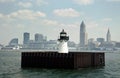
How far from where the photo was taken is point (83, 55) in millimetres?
61406

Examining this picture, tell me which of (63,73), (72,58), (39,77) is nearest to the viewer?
(39,77)

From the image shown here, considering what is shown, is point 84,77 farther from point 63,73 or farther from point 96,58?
point 96,58

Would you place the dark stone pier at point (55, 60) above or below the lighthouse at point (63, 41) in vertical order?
below

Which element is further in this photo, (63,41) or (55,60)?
(63,41)

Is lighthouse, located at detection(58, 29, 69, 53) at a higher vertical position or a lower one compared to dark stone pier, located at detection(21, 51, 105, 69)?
higher

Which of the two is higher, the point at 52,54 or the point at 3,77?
the point at 52,54

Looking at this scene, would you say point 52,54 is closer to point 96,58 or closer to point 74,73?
point 74,73

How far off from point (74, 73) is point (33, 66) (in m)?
11.9

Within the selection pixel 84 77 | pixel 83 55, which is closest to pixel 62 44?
pixel 83 55

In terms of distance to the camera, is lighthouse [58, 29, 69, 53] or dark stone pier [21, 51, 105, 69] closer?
dark stone pier [21, 51, 105, 69]

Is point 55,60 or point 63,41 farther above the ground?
point 63,41

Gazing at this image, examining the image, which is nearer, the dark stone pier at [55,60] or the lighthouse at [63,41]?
the dark stone pier at [55,60]

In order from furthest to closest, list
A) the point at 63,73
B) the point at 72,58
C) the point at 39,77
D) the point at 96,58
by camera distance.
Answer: the point at 96,58 < the point at 72,58 < the point at 63,73 < the point at 39,77

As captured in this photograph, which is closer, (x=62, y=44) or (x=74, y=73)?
(x=74, y=73)
